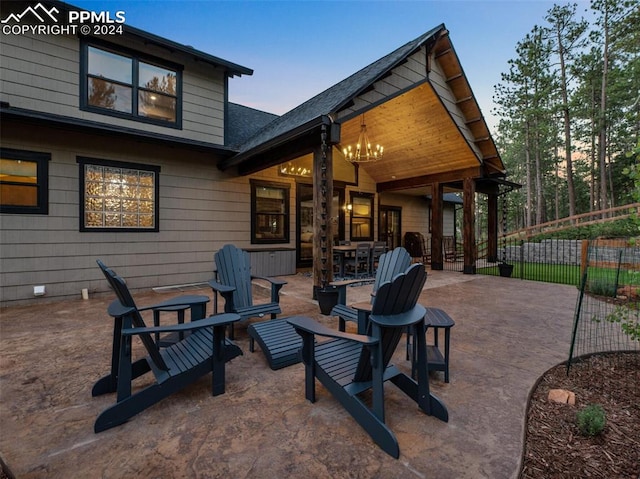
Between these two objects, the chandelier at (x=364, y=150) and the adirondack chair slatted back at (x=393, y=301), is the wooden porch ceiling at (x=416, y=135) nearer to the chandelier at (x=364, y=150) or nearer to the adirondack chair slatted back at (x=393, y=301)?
the chandelier at (x=364, y=150)

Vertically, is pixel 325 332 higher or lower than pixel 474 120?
lower

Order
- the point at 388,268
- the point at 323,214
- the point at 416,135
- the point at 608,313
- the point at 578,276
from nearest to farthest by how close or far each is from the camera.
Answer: the point at 388,268
the point at 608,313
the point at 323,214
the point at 578,276
the point at 416,135

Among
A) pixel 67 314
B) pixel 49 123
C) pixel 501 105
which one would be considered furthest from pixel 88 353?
pixel 501 105

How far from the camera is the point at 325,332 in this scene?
1.83 metres

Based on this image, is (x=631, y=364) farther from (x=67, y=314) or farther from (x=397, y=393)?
(x=67, y=314)

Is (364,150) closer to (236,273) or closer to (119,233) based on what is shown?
(236,273)

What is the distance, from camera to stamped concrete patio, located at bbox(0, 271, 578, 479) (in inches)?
59.7

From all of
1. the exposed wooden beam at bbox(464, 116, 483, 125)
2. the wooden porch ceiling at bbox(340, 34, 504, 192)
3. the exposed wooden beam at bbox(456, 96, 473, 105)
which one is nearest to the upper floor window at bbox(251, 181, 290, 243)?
the wooden porch ceiling at bbox(340, 34, 504, 192)

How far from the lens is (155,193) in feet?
20.5

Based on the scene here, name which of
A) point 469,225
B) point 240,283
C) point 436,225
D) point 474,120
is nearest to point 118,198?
point 240,283

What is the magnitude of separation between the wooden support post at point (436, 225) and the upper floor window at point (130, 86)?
7.48 metres

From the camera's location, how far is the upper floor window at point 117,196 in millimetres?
5559

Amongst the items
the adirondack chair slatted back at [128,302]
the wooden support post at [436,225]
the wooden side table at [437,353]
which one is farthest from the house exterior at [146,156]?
the adirondack chair slatted back at [128,302]

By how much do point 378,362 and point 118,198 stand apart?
627cm
